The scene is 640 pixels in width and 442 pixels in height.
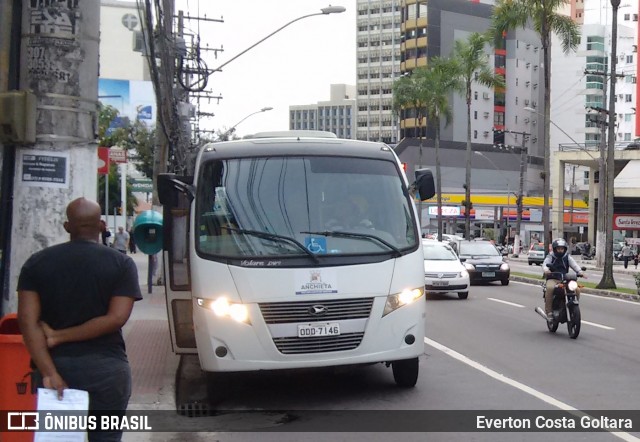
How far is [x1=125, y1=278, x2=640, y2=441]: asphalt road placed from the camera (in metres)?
7.93

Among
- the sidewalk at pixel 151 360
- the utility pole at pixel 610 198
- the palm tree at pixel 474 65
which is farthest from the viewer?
the palm tree at pixel 474 65

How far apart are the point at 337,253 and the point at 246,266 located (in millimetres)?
944

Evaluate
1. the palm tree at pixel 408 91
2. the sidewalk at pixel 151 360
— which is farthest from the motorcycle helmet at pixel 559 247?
the palm tree at pixel 408 91

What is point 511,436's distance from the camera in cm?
760

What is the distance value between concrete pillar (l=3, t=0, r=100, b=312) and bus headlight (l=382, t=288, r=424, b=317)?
11.8 ft

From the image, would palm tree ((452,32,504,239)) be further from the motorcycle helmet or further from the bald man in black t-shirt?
the bald man in black t-shirt

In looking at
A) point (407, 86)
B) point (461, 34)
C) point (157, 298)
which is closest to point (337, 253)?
point (157, 298)

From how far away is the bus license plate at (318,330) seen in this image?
8.60 metres

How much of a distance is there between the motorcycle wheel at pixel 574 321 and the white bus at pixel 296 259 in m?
5.27

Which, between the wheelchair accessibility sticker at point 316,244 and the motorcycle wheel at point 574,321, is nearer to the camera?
the wheelchair accessibility sticker at point 316,244

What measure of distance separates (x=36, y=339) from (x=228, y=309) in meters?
3.88

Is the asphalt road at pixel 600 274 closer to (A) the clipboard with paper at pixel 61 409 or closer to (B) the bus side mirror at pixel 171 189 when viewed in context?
(B) the bus side mirror at pixel 171 189

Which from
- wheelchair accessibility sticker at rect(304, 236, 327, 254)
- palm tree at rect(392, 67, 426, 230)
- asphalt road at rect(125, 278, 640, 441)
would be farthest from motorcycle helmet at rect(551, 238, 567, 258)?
palm tree at rect(392, 67, 426, 230)

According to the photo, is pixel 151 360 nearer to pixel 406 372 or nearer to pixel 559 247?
pixel 406 372
